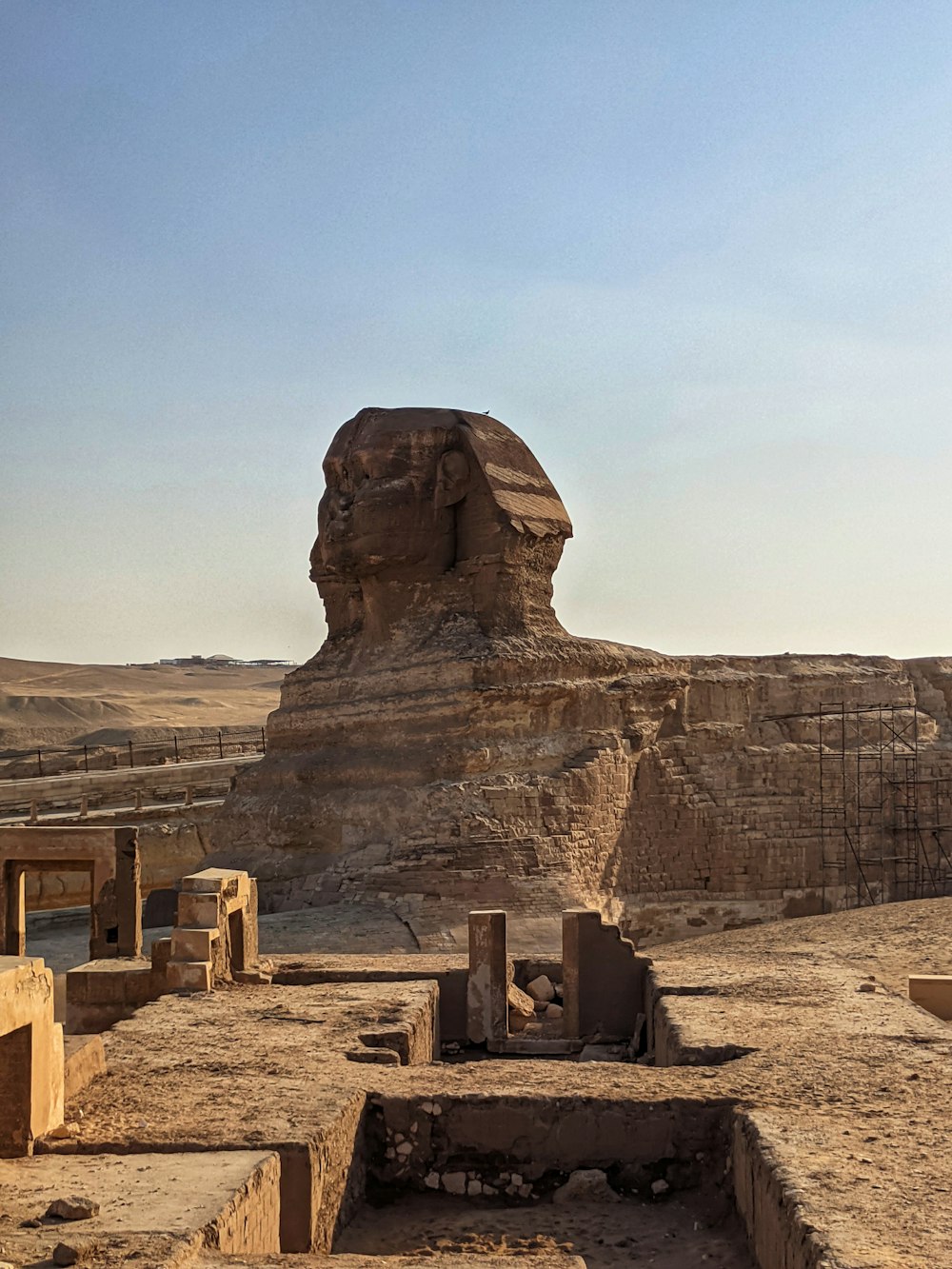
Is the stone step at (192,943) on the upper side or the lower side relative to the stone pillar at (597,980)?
upper

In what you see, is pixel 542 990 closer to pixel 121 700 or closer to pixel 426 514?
pixel 426 514

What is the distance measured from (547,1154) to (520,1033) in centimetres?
437

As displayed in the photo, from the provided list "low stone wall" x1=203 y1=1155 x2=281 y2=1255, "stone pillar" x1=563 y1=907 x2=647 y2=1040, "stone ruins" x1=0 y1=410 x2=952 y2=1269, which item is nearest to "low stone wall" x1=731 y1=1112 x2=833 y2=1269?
"stone ruins" x1=0 y1=410 x2=952 y2=1269

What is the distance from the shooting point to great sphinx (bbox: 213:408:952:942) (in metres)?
14.0

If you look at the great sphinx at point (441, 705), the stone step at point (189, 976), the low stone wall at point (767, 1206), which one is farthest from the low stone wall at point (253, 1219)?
the great sphinx at point (441, 705)

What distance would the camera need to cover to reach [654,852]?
16.1 m

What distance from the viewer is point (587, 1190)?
728cm

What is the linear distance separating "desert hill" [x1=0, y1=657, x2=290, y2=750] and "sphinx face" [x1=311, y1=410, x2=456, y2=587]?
83.1 feet

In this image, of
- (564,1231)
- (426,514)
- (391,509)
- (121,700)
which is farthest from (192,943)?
(121,700)

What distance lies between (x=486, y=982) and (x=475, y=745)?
370 cm

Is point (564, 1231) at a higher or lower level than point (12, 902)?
lower

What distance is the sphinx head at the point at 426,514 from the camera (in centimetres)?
1510

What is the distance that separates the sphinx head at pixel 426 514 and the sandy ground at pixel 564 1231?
8.50 metres

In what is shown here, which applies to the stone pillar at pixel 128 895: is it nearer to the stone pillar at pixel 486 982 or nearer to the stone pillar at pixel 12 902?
the stone pillar at pixel 12 902
